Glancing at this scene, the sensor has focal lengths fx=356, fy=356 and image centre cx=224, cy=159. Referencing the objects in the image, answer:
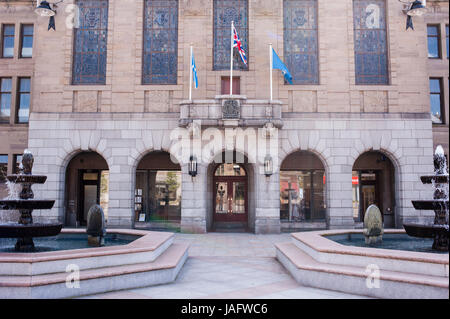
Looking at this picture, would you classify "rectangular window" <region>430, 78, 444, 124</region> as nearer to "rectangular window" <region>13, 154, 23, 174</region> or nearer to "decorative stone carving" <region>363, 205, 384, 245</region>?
"decorative stone carving" <region>363, 205, 384, 245</region>

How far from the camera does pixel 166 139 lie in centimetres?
1844

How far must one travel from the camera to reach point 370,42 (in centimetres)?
1931

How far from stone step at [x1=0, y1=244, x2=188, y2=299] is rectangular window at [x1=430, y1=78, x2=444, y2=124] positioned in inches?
711

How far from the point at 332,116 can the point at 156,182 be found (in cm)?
1056

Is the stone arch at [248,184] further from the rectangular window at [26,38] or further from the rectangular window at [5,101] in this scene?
the rectangular window at [26,38]

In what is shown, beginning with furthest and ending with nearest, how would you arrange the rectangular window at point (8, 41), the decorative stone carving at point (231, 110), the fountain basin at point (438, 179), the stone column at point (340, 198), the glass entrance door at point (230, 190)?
the rectangular window at point (8, 41), the glass entrance door at point (230, 190), the stone column at point (340, 198), the decorative stone carving at point (231, 110), the fountain basin at point (438, 179)

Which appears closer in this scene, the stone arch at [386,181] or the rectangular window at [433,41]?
the stone arch at [386,181]

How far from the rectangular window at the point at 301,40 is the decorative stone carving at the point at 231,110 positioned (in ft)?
12.2

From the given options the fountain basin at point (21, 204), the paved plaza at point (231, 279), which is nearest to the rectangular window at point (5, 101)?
the fountain basin at point (21, 204)

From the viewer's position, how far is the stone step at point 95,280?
6.51 metres

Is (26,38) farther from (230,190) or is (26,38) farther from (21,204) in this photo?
(21,204)

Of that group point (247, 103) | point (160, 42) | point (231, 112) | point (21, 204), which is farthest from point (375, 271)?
point (160, 42)

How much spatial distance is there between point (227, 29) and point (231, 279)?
14.7 metres
